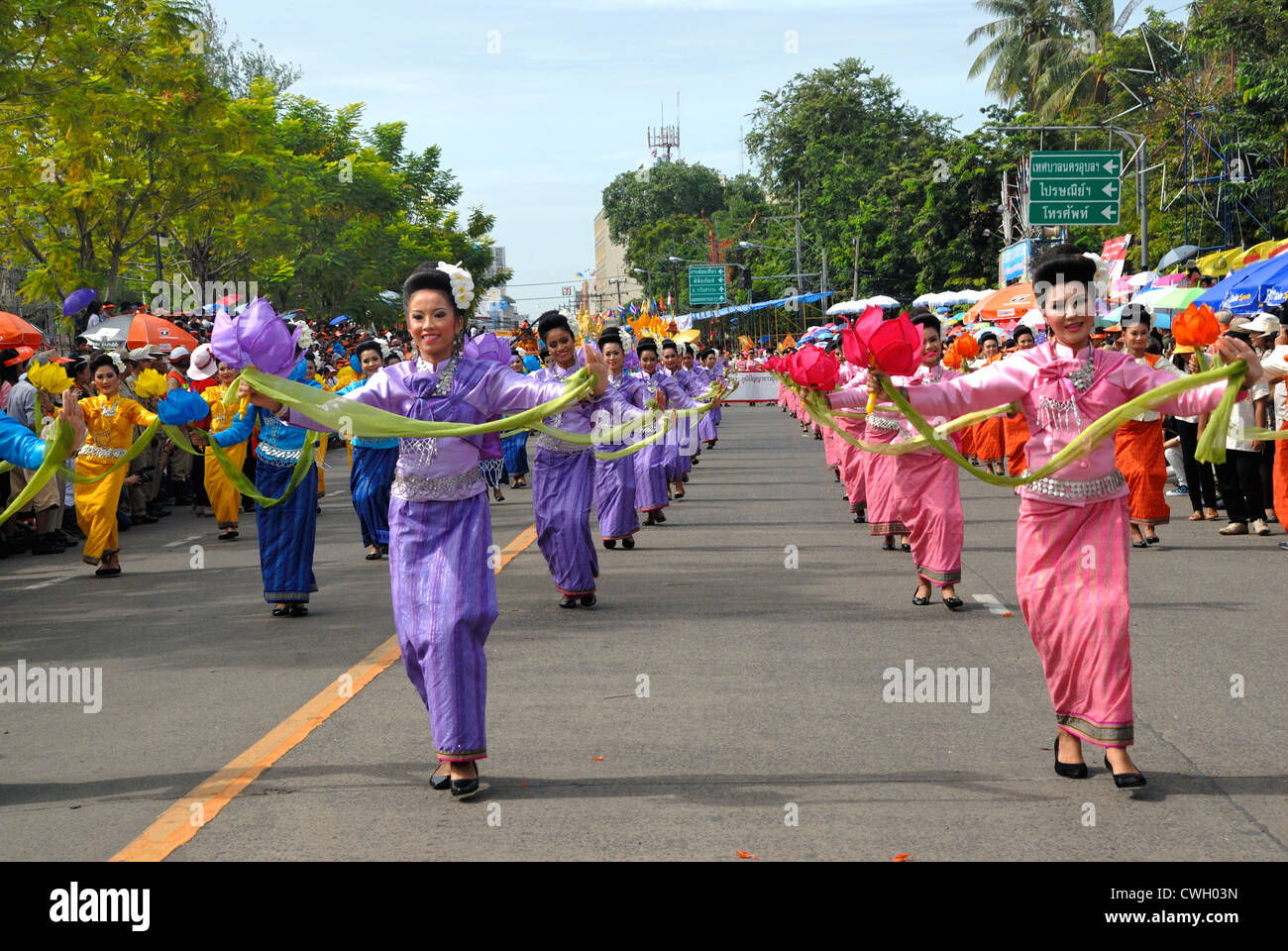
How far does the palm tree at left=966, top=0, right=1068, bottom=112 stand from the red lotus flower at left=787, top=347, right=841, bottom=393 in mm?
52665

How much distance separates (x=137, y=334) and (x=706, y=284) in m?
56.8

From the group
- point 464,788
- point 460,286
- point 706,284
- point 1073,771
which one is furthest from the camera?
point 706,284

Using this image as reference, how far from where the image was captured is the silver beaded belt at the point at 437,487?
5961 millimetres

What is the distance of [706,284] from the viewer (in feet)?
252

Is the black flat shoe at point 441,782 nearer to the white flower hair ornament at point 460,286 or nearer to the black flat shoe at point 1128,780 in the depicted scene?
the white flower hair ornament at point 460,286

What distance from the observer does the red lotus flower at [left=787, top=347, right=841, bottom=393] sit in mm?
6141

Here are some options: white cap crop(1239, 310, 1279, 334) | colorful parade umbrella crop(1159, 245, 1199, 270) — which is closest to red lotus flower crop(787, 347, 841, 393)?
white cap crop(1239, 310, 1279, 334)

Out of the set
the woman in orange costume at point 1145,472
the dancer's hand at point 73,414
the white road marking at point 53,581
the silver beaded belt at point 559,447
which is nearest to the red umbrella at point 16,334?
the white road marking at point 53,581

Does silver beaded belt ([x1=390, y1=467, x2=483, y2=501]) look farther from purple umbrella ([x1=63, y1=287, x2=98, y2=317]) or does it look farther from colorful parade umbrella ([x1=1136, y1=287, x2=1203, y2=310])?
purple umbrella ([x1=63, y1=287, x2=98, y2=317])

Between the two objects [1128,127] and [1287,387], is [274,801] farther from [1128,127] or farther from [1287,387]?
[1128,127]

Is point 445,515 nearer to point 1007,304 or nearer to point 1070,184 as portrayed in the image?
point 1007,304

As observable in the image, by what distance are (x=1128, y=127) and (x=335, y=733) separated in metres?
41.7

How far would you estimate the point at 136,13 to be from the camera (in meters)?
22.6

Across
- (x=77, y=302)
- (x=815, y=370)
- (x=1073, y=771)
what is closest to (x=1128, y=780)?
(x=1073, y=771)
